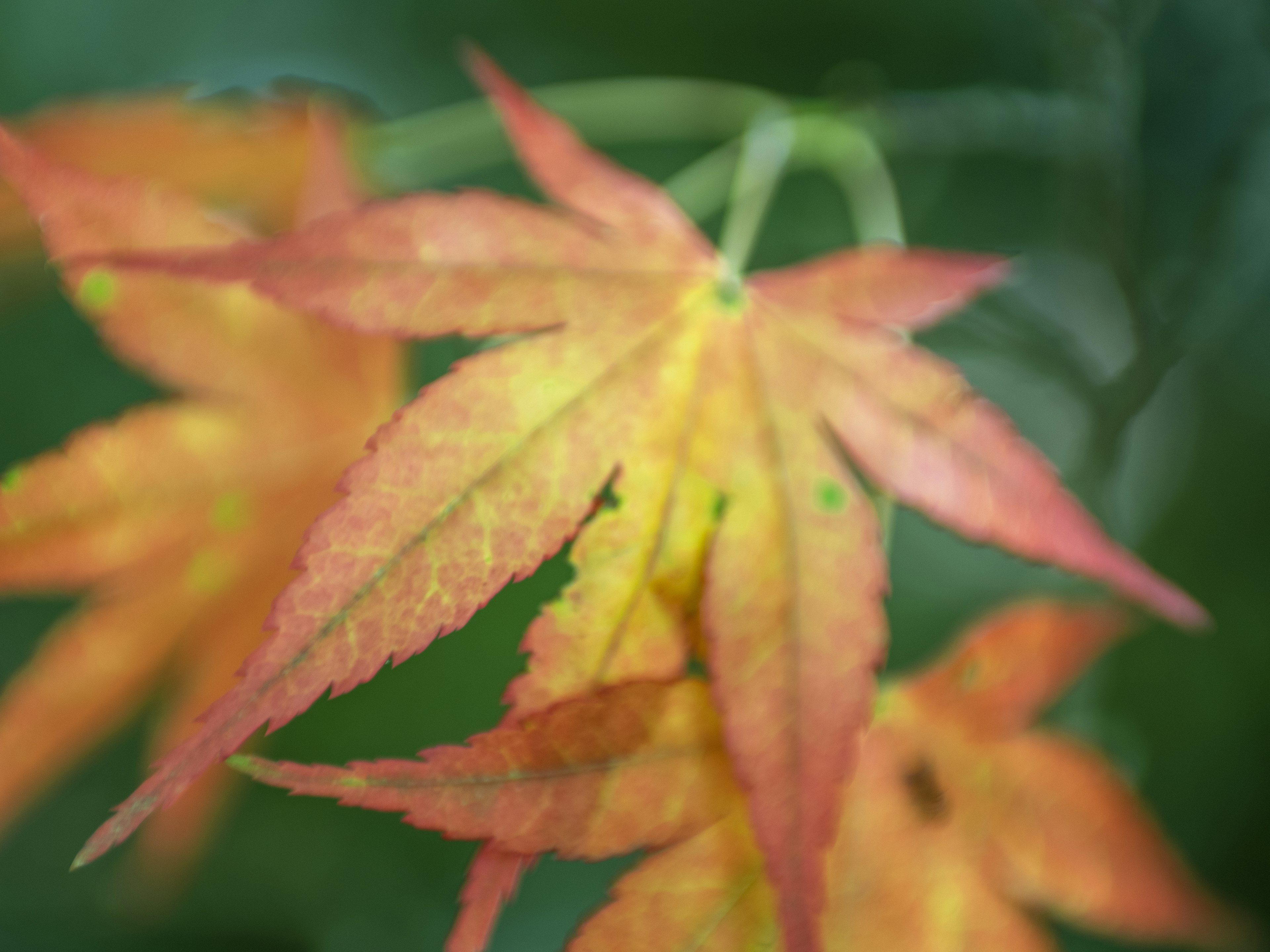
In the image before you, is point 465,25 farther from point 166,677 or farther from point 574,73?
point 166,677

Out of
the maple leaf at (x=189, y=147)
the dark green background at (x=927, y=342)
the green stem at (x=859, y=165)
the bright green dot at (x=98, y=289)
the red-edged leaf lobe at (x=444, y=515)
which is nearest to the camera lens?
the red-edged leaf lobe at (x=444, y=515)

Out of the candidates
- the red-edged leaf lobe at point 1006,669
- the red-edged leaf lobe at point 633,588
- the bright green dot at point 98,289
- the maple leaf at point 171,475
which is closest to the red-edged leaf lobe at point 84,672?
the maple leaf at point 171,475

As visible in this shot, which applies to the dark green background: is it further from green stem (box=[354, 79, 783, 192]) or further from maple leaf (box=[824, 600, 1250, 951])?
maple leaf (box=[824, 600, 1250, 951])

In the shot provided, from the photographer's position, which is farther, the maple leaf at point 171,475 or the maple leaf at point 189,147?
the maple leaf at point 189,147

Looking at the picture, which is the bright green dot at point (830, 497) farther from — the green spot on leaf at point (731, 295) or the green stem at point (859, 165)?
the green stem at point (859, 165)

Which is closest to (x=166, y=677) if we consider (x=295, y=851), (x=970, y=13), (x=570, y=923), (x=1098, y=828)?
(x=295, y=851)
